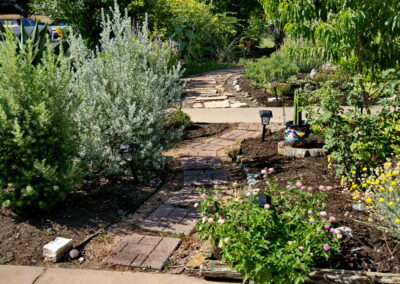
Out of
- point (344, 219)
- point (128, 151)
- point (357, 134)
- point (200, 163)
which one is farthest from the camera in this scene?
point (200, 163)

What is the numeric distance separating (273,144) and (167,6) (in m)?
9.00

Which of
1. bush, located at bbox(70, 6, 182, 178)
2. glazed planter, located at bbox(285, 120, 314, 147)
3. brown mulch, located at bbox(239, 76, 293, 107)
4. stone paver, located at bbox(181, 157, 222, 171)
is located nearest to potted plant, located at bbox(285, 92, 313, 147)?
glazed planter, located at bbox(285, 120, 314, 147)

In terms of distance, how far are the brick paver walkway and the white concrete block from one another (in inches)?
15.4

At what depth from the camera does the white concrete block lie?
137 inches

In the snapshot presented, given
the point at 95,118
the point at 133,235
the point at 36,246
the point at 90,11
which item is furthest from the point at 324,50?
the point at 90,11

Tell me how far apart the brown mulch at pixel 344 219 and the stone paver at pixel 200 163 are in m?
0.42

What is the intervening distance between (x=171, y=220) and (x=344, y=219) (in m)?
1.63

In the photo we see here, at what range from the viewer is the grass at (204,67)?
13.6 metres

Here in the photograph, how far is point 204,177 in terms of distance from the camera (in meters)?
5.32

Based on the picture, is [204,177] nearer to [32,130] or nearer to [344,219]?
[344,219]

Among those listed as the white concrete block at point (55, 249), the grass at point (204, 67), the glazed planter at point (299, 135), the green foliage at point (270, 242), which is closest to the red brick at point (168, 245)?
the green foliage at point (270, 242)

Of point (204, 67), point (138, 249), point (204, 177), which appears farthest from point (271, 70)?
point (138, 249)

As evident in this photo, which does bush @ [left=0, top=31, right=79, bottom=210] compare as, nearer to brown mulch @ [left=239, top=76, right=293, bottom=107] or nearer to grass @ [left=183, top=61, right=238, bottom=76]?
brown mulch @ [left=239, top=76, right=293, bottom=107]

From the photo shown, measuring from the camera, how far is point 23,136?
3.96m
